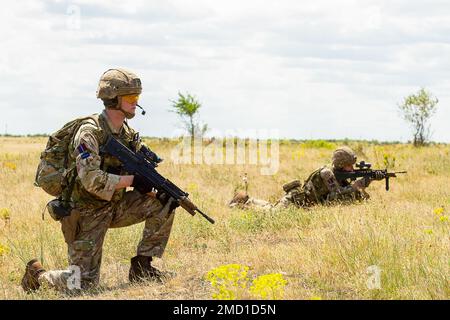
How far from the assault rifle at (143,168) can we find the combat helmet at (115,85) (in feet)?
1.25

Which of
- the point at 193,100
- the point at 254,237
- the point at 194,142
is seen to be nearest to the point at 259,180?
the point at 254,237

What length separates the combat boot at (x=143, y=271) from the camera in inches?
243

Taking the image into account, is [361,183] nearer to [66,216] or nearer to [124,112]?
[124,112]

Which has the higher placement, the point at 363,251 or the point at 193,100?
the point at 193,100

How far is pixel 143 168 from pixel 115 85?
768 mm

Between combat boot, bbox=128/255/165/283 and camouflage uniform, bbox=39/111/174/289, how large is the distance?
0.07m

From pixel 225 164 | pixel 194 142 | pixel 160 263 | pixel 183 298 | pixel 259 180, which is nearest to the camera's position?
pixel 183 298

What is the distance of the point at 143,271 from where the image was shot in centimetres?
623

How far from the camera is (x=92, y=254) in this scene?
20.2 feet

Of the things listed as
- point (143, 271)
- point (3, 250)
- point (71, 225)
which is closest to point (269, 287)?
point (143, 271)

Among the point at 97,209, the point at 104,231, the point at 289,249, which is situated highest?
the point at 97,209
